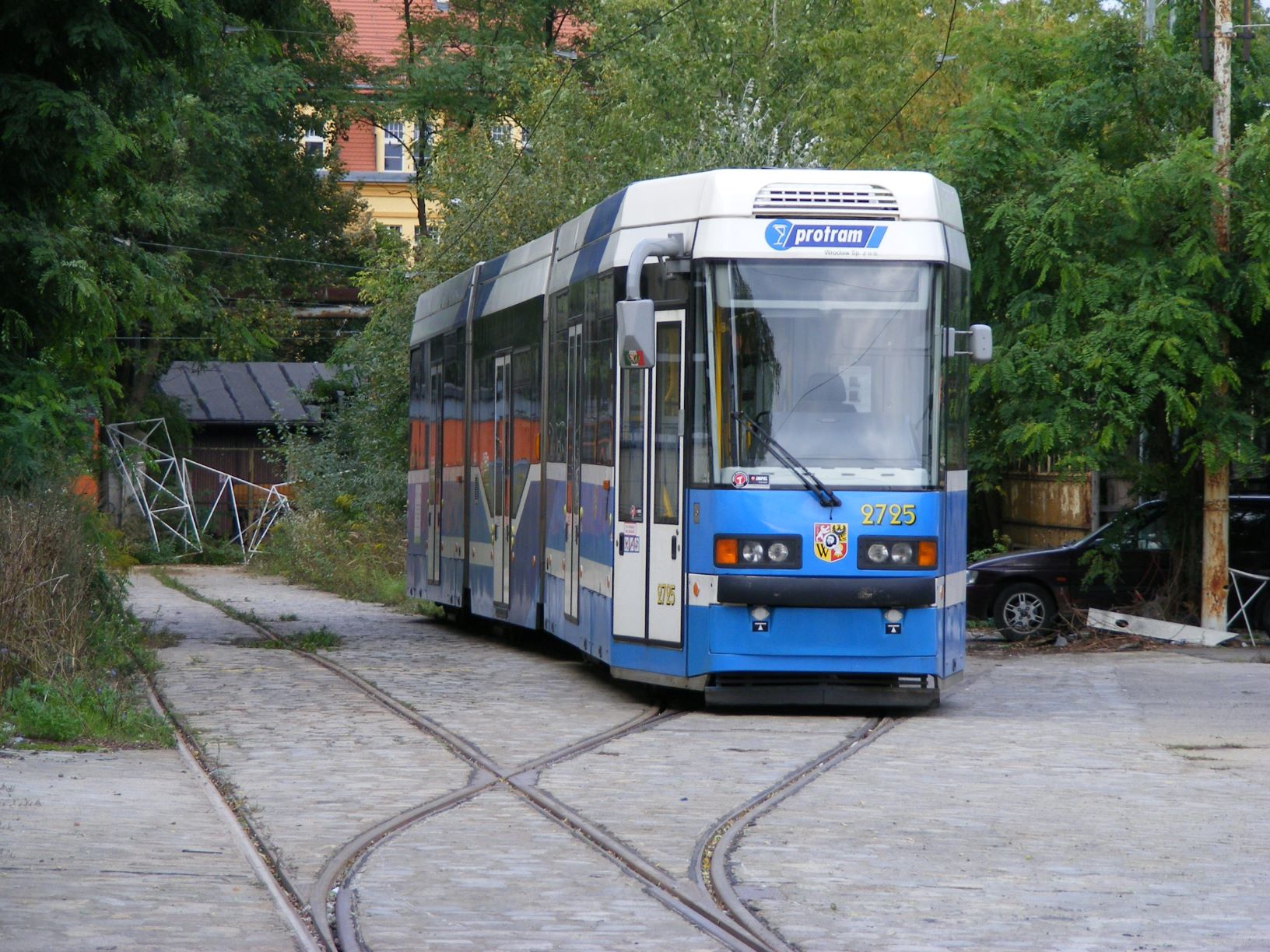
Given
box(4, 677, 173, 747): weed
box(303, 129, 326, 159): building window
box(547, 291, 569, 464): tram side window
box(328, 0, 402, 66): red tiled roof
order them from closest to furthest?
box(4, 677, 173, 747): weed, box(547, 291, 569, 464): tram side window, box(303, 129, 326, 159): building window, box(328, 0, 402, 66): red tiled roof

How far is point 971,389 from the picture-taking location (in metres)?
20.1

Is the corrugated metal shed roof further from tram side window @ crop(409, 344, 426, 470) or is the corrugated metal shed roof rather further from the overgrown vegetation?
the overgrown vegetation

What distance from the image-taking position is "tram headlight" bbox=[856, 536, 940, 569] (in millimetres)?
12391

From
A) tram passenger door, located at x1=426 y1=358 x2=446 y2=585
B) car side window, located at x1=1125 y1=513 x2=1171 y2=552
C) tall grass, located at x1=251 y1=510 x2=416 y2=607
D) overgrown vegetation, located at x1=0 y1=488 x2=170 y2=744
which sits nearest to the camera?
overgrown vegetation, located at x1=0 y1=488 x2=170 y2=744

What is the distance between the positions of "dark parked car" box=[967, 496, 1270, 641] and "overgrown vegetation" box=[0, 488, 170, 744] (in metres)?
10.4

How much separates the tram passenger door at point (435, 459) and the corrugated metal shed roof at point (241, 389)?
28.3 m

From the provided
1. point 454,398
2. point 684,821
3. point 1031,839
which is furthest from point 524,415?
point 1031,839

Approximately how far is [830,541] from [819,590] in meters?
0.32

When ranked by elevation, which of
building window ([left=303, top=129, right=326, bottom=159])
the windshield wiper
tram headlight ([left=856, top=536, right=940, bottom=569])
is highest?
building window ([left=303, top=129, right=326, bottom=159])

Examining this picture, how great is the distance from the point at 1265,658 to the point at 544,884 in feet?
44.0

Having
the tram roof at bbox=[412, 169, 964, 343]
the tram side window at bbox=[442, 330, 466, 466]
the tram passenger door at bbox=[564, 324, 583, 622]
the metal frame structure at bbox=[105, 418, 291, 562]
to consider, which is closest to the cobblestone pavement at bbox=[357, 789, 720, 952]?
the tram roof at bbox=[412, 169, 964, 343]

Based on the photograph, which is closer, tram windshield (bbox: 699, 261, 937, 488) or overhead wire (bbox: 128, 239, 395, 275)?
tram windshield (bbox: 699, 261, 937, 488)

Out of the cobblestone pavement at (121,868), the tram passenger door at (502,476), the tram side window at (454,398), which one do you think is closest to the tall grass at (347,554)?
the tram side window at (454,398)

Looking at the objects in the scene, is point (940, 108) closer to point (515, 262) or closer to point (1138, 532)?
point (1138, 532)
